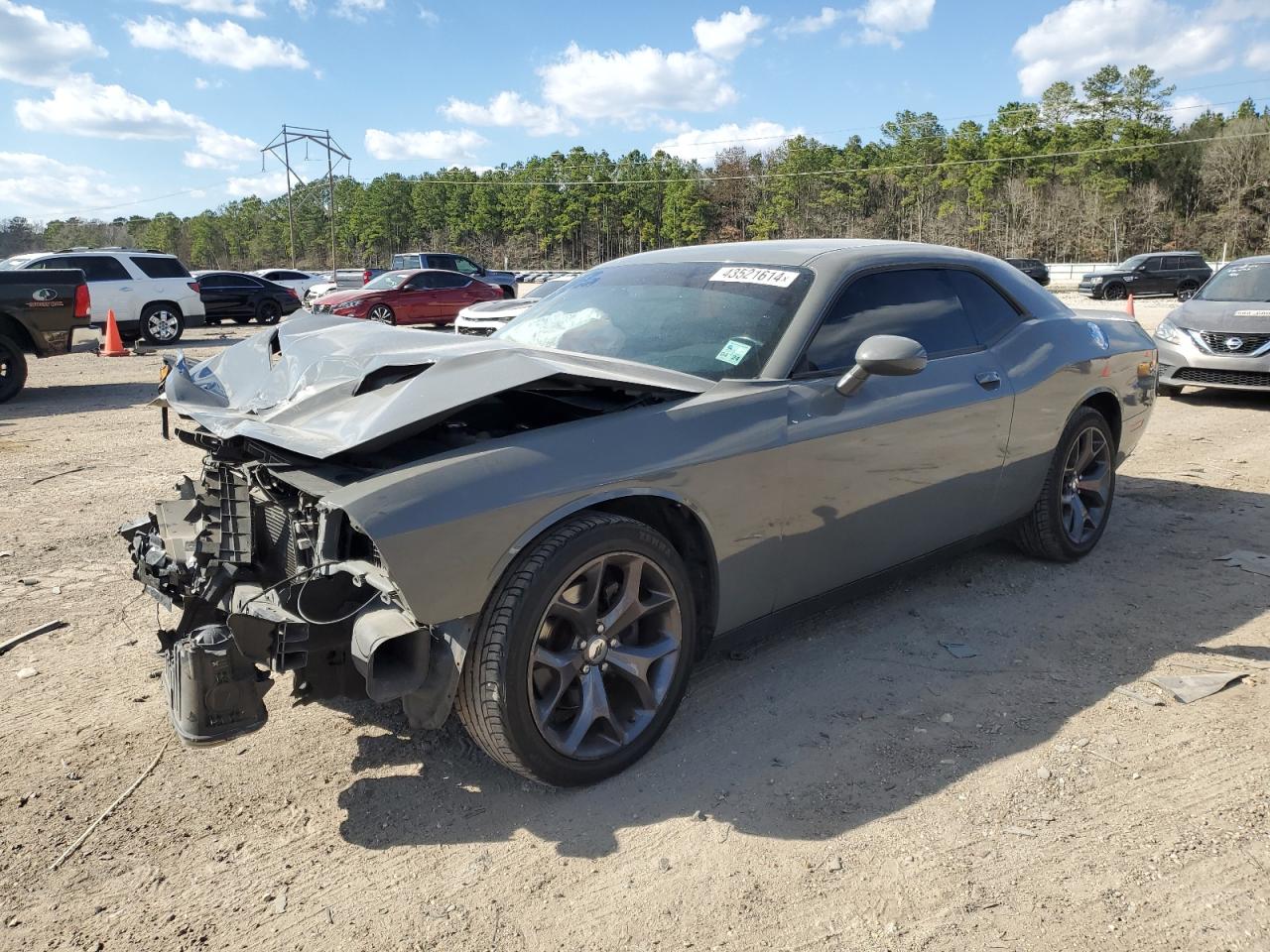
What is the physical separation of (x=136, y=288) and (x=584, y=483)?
17728 millimetres

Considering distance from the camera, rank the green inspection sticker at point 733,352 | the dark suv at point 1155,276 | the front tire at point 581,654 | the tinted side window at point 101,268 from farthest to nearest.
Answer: the dark suv at point 1155,276
the tinted side window at point 101,268
the green inspection sticker at point 733,352
the front tire at point 581,654

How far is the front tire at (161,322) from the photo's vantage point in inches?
698

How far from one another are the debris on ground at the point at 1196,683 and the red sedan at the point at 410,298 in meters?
18.5

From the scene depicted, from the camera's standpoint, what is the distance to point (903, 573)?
12.7ft

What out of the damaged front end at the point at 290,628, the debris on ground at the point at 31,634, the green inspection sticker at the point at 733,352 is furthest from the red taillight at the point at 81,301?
the green inspection sticker at the point at 733,352

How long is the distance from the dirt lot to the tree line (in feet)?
216

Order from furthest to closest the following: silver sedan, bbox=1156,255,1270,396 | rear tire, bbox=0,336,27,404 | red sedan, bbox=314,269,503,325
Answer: red sedan, bbox=314,269,503,325 → rear tire, bbox=0,336,27,404 → silver sedan, bbox=1156,255,1270,396

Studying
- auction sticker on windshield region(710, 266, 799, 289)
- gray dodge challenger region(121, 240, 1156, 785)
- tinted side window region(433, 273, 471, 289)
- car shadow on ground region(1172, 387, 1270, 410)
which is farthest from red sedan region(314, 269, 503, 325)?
auction sticker on windshield region(710, 266, 799, 289)

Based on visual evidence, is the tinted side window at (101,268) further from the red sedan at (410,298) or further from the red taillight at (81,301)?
the red taillight at (81,301)

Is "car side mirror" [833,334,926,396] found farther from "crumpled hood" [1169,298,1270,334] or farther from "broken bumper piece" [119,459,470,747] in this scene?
"crumpled hood" [1169,298,1270,334]

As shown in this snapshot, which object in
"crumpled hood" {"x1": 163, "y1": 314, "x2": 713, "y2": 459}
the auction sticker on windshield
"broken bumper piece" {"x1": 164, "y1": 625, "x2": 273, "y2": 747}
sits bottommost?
"broken bumper piece" {"x1": 164, "y1": 625, "x2": 273, "y2": 747}

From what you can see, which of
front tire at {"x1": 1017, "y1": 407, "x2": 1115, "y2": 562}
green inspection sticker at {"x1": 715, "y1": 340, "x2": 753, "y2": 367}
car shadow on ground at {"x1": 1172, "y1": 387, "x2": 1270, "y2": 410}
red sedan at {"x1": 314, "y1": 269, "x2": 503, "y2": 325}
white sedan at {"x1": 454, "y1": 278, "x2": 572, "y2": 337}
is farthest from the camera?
red sedan at {"x1": 314, "y1": 269, "x2": 503, "y2": 325}

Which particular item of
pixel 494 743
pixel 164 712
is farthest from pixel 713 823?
pixel 164 712

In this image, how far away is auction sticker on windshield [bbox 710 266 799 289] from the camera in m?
3.54
